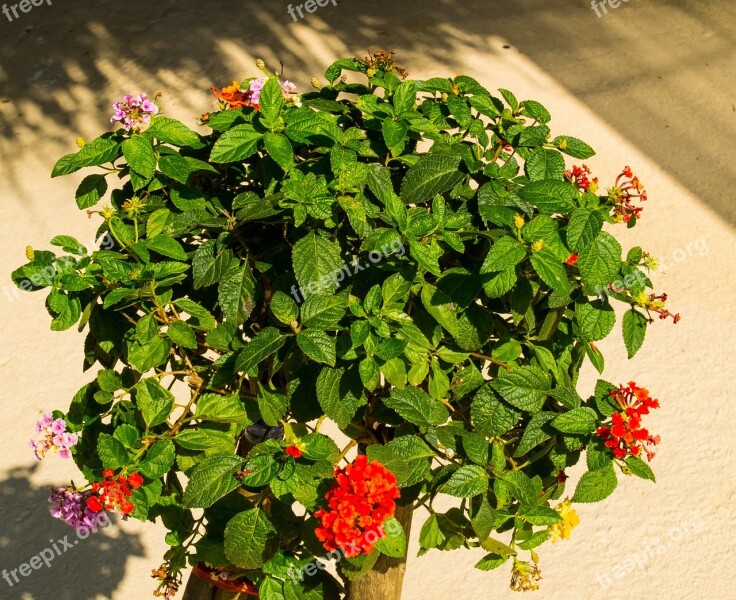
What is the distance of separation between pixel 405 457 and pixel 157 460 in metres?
0.38

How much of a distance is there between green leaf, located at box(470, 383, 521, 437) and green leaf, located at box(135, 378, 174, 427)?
0.48 meters

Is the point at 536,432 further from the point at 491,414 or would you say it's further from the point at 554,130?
the point at 554,130

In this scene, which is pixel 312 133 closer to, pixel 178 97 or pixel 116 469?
pixel 116 469

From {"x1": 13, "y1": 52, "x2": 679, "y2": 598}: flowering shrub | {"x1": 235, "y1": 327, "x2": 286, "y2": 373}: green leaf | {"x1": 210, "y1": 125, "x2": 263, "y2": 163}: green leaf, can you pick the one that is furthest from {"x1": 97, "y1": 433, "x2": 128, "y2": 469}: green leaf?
{"x1": 210, "y1": 125, "x2": 263, "y2": 163}: green leaf

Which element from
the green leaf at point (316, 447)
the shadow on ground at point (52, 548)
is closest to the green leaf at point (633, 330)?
the green leaf at point (316, 447)

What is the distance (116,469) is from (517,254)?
679 mm

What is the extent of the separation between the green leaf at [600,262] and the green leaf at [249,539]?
0.61m

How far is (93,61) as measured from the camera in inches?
184

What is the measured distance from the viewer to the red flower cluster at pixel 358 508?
51.6 inches

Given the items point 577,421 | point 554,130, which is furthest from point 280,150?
point 554,130

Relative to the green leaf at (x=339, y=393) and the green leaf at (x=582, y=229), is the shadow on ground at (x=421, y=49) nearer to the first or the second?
the green leaf at (x=582, y=229)

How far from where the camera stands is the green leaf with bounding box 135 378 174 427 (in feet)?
4.77

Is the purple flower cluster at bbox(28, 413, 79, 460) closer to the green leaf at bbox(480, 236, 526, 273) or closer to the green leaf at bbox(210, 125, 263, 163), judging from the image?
the green leaf at bbox(210, 125, 263, 163)

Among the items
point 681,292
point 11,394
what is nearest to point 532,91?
point 681,292
